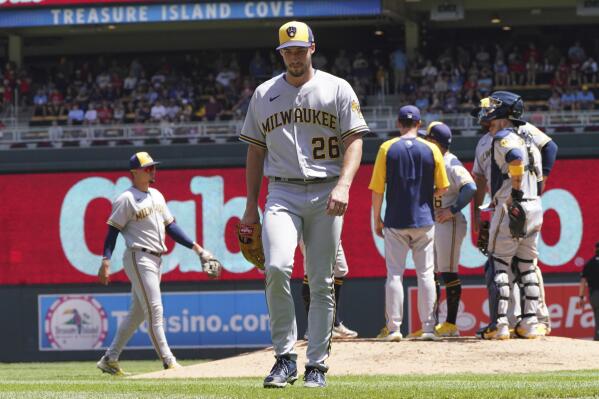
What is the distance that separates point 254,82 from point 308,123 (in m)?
17.8

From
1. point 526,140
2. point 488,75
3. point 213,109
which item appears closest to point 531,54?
point 488,75

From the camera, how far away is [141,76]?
26938 mm

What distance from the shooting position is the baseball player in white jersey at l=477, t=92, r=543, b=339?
37.9 ft

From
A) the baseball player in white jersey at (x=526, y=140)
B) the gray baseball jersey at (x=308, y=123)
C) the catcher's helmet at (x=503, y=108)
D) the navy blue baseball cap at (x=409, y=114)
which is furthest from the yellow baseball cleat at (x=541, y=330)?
the gray baseball jersey at (x=308, y=123)

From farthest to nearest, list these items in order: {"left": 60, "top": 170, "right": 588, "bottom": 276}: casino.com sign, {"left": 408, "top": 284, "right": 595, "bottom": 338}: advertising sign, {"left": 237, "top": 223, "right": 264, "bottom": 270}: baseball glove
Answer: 1. {"left": 60, "top": 170, "right": 588, "bottom": 276}: casino.com sign
2. {"left": 408, "top": 284, "right": 595, "bottom": 338}: advertising sign
3. {"left": 237, "top": 223, "right": 264, "bottom": 270}: baseball glove

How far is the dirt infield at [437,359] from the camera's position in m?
10.6

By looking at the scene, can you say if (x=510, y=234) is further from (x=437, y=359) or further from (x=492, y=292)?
(x=437, y=359)

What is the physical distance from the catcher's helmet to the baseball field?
6.65 feet

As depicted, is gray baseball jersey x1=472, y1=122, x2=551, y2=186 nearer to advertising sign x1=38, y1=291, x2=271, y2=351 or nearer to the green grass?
the green grass

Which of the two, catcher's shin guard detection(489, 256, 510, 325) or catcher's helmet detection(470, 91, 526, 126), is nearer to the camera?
catcher's shin guard detection(489, 256, 510, 325)

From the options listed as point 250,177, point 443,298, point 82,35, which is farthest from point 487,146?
point 82,35

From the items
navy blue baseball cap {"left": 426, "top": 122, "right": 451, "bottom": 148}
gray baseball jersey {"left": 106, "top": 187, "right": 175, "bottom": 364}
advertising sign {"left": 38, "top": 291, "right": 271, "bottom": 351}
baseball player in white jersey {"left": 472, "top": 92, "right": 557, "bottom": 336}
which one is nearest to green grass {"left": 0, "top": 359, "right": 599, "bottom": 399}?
baseball player in white jersey {"left": 472, "top": 92, "right": 557, "bottom": 336}

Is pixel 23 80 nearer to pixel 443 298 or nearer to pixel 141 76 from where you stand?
pixel 141 76

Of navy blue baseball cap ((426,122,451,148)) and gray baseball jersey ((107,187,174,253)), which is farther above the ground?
navy blue baseball cap ((426,122,451,148))
